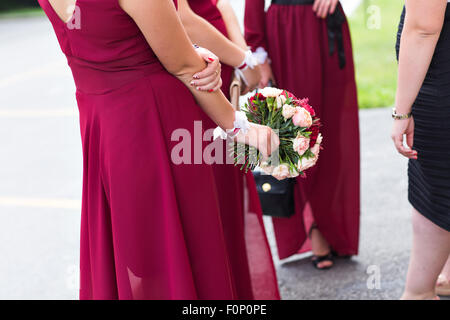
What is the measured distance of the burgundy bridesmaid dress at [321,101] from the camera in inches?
122

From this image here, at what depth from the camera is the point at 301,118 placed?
1979 mm

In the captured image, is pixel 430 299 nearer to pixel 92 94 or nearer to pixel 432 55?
pixel 432 55

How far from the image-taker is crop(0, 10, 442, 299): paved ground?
3.30 meters

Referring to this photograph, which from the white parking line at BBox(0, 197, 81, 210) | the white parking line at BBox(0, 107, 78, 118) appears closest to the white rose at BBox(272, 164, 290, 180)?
the white parking line at BBox(0, 197, 81, 210)

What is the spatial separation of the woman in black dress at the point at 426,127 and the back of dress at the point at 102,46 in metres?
1.01

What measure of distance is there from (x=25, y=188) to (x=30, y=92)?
3815 mm

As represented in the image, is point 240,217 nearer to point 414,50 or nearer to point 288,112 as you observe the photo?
point 288,112

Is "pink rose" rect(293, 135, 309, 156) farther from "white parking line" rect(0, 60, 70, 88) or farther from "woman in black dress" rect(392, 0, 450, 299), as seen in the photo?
"white parking line" rect(0, 60, 70, 88)

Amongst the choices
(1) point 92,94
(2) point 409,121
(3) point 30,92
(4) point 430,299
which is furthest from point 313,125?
(3) point 30,92

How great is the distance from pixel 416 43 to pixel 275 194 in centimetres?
120

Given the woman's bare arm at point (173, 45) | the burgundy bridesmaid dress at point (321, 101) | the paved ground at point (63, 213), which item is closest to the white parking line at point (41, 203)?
the paved ground at point (63, 213)

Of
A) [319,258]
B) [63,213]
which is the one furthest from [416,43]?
[63,213]

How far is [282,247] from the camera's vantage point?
11.1ft

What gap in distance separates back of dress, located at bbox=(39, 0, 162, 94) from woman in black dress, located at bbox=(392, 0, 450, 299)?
101cm
